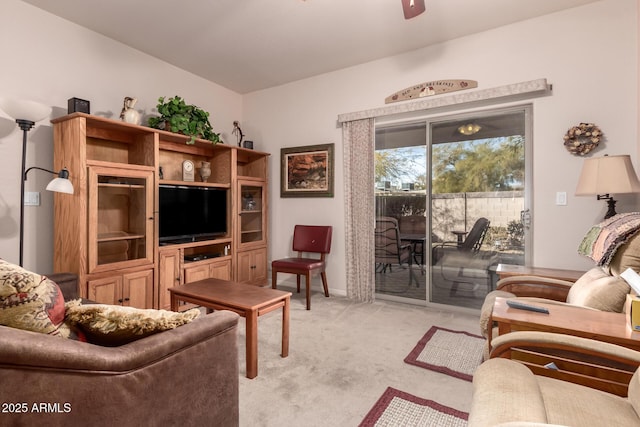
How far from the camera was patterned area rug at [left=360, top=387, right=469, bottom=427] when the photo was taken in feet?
5.29

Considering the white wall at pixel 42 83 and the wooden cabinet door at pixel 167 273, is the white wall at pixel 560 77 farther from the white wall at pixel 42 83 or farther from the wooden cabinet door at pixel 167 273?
the wooden cabinet door at pixel 167 273

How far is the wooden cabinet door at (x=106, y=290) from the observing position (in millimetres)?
2564

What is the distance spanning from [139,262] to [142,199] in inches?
23.5

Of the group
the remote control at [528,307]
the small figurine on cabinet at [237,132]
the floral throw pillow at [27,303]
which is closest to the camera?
the floral throw pillow at [27,303]

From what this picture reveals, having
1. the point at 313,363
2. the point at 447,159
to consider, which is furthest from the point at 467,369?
the point at 447,159

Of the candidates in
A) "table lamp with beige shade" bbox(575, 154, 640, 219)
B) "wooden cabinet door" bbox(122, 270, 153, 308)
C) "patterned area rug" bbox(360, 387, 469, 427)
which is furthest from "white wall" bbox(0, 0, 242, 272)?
"table lamp with beige shade" bbox(575, 154, 640, 219)

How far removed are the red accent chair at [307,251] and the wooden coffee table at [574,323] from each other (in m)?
2.17

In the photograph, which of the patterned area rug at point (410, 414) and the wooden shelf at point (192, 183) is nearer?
the patterned area rug at point (410, 414)

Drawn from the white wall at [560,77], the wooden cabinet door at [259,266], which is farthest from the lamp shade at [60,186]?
the white wall at [560,77]

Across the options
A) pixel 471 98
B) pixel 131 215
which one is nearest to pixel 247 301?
pixel 131 215

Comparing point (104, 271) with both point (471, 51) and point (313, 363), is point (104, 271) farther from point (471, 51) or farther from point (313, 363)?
point (471, 51)

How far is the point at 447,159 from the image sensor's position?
338 centimetres

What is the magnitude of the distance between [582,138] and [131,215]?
4120mm

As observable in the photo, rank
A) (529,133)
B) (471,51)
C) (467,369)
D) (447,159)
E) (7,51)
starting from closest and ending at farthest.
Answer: (467,369) → (7,51) → (529,133) → (471,51) → (447,159)
